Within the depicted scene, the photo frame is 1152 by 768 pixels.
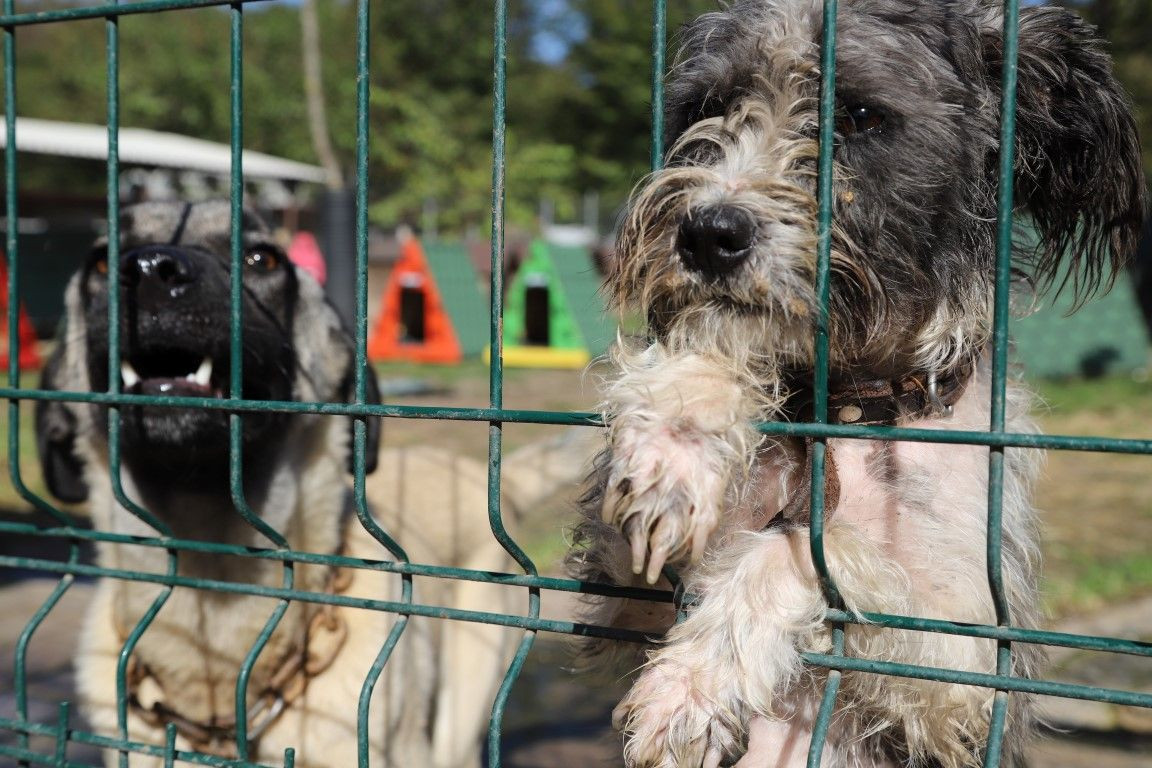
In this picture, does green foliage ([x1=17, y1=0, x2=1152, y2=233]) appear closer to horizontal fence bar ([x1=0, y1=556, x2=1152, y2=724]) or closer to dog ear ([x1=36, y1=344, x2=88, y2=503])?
dog ear ([x1=36, y1=344, x2=88, y2=503])

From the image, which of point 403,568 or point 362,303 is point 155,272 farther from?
point 403,568

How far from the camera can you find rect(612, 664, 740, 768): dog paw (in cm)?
163

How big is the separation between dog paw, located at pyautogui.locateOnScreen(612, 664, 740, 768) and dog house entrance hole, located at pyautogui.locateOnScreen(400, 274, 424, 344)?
1490 cm

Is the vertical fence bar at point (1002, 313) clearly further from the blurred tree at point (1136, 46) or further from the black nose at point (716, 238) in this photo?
the blurred tree at point (1136, 46)

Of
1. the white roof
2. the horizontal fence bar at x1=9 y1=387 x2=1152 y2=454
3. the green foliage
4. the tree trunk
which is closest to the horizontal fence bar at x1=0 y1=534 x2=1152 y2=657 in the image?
the horizontal fence bar at x1=9 y1=387 x2=1152 y2=454

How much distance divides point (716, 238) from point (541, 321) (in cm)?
1475

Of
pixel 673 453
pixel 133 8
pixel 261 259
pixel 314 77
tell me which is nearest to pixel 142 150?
pixel 314 77

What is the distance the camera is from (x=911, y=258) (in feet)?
6.61

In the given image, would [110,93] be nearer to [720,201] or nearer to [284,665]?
[720,201]

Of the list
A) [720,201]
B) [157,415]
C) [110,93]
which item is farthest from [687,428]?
[157,415]

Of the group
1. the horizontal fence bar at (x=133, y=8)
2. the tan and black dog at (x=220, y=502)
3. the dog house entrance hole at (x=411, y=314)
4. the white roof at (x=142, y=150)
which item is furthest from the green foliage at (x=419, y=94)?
the horizontal fence bar at (x=133, y=8)

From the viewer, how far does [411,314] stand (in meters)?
16.8

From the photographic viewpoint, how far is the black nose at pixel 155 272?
8.81 feet

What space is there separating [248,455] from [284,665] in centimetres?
66
